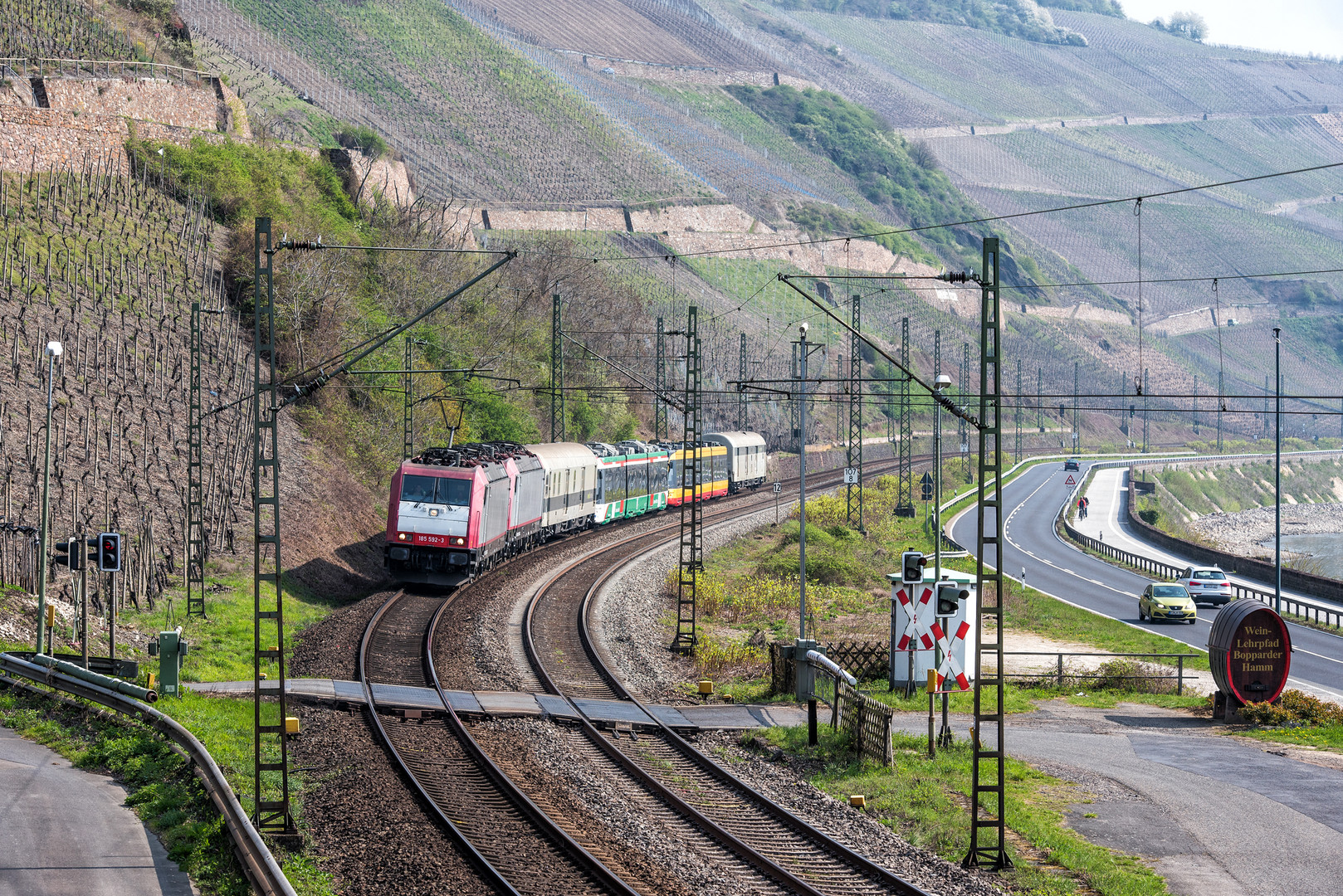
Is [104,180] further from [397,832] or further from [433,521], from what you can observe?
[397,832]

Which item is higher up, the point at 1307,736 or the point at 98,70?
the point at 98,70

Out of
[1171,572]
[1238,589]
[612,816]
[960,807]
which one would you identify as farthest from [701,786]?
[1171,572]

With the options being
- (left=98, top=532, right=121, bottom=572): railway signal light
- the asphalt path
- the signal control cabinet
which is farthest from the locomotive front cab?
the asphalt path

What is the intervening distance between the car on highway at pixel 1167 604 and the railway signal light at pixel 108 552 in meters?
33.9

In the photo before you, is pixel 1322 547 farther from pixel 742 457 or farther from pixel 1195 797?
pixel 1195 797

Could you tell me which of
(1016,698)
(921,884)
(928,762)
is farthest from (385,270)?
(921,884)

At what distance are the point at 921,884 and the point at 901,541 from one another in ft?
155

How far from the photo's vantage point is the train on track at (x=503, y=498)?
36688 mm

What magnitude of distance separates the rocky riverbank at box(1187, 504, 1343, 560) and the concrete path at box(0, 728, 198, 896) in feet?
281

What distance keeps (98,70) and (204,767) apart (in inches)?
2560

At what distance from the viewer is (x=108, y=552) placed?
23531mm

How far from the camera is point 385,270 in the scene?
2869 inches

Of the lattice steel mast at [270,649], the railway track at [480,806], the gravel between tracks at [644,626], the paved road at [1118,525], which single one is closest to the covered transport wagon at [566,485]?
the gravel between tracks at [644,626]

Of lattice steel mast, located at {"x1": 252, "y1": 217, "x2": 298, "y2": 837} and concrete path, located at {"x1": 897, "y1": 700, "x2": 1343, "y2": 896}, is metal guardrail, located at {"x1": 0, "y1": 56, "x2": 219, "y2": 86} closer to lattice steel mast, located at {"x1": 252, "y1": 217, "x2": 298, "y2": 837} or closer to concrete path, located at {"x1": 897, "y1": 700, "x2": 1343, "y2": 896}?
lattice steel mast, located at {"x1": 252, "y1": 217, "x2": 298, "y2": 837}
